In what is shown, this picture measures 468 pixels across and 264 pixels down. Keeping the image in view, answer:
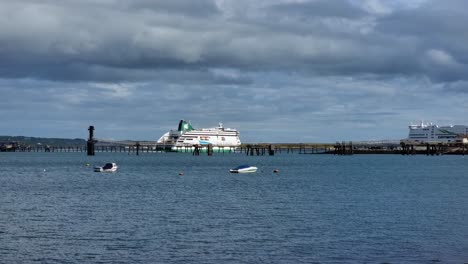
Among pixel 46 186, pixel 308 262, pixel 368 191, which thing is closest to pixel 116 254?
pixel 308 262

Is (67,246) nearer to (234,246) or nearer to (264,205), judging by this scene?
(234,246)

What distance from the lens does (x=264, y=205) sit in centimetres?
5034

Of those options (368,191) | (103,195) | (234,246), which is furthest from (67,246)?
(368,191)

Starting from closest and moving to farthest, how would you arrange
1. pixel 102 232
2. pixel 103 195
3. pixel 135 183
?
pixel 102 232, pixel 103 195, pixel 135 183

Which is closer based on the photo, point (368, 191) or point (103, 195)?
point (103, 195)

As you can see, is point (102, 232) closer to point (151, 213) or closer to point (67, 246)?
point (67, 246)

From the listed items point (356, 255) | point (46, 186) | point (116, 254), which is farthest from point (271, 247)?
point (46, 186)

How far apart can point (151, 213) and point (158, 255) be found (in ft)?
49.8

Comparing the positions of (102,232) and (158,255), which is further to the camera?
(102,232)

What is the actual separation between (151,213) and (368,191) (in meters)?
25.3

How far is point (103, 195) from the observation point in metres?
59.4

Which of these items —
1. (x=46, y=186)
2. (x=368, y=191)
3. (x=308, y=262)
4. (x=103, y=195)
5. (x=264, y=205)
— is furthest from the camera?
(x=46, y=186)

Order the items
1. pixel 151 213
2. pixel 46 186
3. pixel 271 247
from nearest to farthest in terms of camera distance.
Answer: pixel 271 247 → pixel 151 213 → pixel 46 186

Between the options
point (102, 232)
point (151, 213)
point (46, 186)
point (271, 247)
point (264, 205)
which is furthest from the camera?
point (46, 186)
